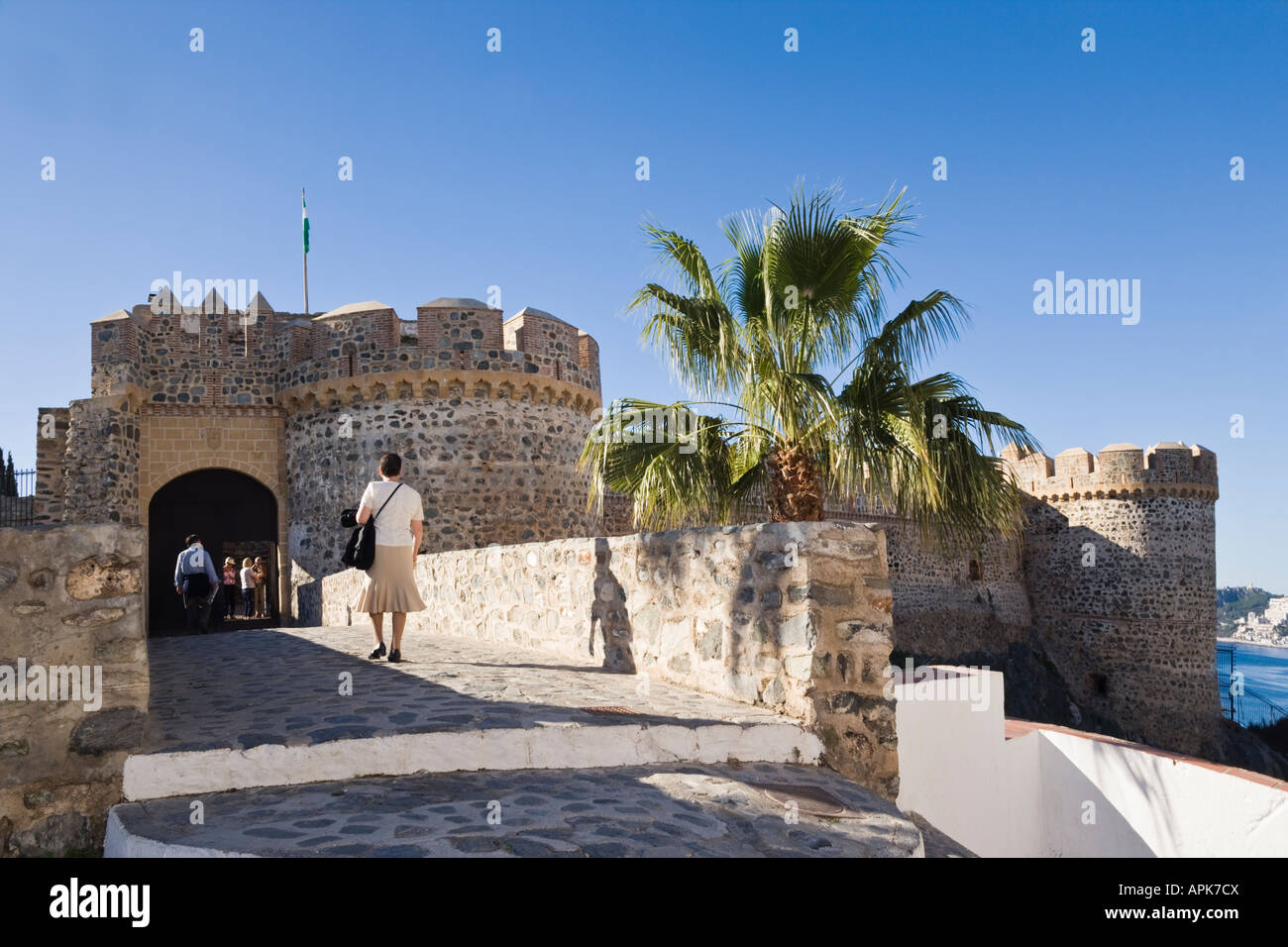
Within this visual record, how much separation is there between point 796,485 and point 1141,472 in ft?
80.7

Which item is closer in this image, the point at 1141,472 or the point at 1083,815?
the point at 1083,815

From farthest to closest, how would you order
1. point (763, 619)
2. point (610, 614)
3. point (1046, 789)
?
point (1046, 789)
point (610, 614)
point (763, 619)

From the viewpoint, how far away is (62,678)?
3859 millimetres

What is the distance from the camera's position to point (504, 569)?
8.78 m

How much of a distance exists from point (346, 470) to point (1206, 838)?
1296 cm

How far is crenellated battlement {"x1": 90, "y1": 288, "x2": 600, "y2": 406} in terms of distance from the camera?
15.3 metres

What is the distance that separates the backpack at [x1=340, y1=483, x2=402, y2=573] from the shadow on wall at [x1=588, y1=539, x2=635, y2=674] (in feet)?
5.33

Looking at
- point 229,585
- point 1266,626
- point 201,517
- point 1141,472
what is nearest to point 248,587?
point 229,585

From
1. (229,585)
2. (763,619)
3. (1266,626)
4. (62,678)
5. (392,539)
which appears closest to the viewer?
(62,678)

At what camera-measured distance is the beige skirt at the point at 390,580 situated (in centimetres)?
680

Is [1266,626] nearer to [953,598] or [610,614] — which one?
[953,598]

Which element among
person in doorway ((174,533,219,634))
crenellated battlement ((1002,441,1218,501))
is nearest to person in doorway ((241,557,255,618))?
person in doorway ((174,533,219,634))
